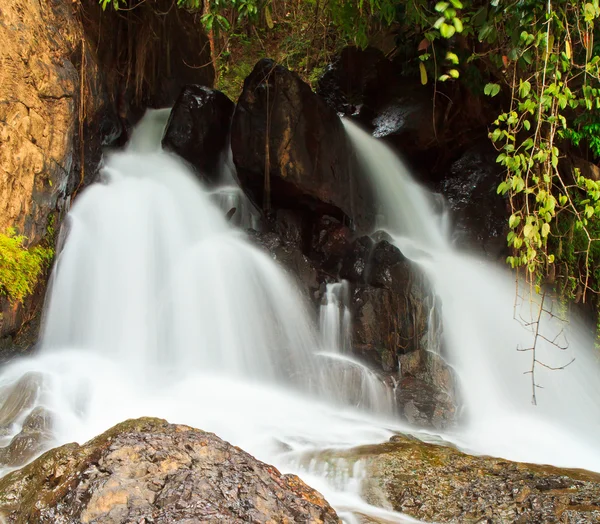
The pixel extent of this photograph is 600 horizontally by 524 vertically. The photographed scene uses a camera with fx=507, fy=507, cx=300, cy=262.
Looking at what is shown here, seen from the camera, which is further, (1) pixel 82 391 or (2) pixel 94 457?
(1) pixel 82 391

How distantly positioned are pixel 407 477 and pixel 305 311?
2.86 metres

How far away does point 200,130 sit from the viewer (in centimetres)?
723

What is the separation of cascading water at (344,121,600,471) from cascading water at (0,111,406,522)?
1.14 m

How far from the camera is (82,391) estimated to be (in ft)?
12.2

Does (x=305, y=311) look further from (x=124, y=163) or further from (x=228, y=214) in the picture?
(x=124, y=163)

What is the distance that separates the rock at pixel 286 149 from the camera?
6.23 m

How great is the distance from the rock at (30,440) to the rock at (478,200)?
576 centimetres

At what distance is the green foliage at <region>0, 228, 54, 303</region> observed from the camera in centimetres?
412

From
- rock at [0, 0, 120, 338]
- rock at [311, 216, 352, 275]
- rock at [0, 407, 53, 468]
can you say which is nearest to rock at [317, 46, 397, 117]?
rock at [311, 216, 352, 275]

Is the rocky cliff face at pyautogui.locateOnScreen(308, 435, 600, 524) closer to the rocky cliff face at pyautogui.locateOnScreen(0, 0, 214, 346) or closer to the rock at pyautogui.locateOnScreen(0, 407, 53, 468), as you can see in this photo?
the rock at pyautogui.locateOnScreen(0, 407, 53, 468)

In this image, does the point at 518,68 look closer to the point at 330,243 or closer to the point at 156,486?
the point at 330,243

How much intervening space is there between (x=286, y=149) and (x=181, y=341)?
2718 mm

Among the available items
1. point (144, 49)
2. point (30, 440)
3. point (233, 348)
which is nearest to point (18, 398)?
point (30, 440)

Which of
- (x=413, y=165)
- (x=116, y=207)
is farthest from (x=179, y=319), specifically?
(x=413, y=165)
